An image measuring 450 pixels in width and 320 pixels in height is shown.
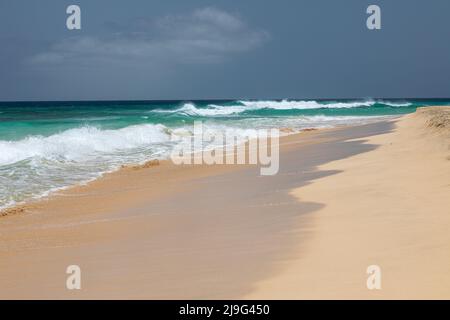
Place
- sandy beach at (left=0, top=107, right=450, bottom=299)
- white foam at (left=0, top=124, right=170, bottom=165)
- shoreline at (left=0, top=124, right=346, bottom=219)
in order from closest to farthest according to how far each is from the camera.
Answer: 1. sandy beach at (left=0, top=107, right=450, bottom=299)
2. shoreline at (left=0, top=124, right=346, bottom=219)
3. white foam at (left=0, top=124, right=170, bottom=165)

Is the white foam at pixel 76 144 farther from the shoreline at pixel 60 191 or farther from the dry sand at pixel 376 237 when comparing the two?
the dry sand at pixel 376 237

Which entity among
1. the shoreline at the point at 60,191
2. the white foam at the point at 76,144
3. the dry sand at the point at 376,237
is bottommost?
the shoreline at the point at 60,191

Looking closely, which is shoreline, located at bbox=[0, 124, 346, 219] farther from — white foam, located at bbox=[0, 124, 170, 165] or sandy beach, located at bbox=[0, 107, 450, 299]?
white foam, located at bbox=[0, 124, 170, 165]

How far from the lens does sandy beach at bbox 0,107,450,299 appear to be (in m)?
3.86

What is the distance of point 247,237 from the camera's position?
531 cm

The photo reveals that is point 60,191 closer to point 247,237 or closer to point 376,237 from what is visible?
point 247,237

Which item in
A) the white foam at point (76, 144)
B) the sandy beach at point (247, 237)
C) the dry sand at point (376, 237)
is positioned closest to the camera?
the dry sand at point (376, 237)

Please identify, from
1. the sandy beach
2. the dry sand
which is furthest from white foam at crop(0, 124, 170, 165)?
the dry sand

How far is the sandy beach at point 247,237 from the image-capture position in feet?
12.7

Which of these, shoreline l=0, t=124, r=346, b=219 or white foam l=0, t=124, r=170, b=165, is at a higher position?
white foam l=0, t=124, r=170, b=165

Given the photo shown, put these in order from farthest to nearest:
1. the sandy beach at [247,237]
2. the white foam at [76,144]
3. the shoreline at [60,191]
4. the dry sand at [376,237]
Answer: the white foam at [76,144]
the shoreline at [60,191]
the sandy beach at [247,237]
the dry sand at [376,237]

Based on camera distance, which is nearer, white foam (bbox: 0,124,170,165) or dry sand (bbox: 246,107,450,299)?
dry sand (bbox: 246,107,450,299)

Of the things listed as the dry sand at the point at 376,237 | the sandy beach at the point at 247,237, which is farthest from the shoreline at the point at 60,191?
the dry sand at the point at 376,237

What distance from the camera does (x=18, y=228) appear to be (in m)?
6.68
